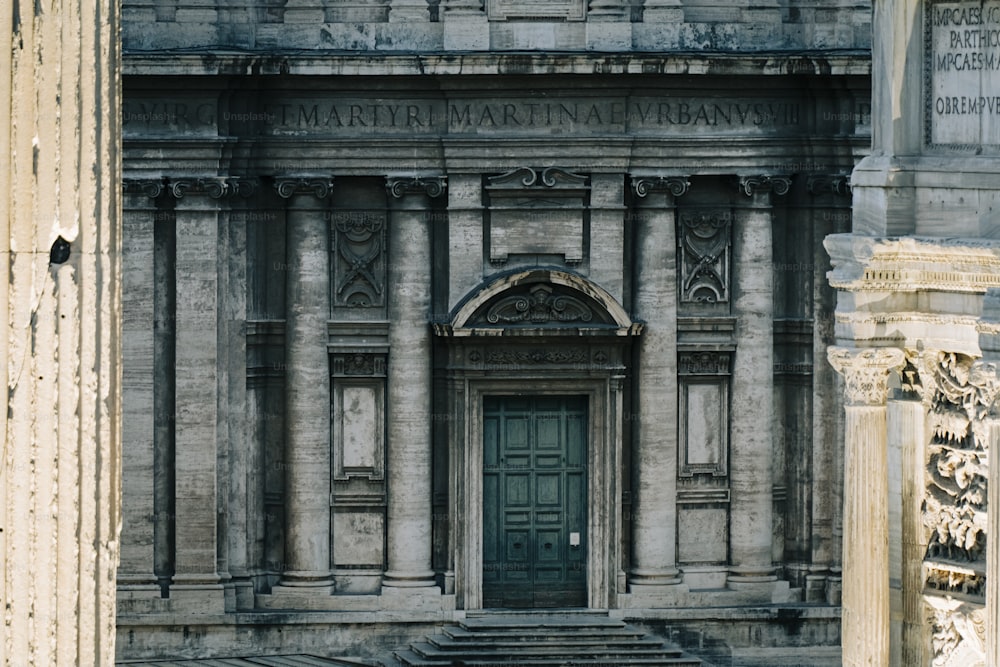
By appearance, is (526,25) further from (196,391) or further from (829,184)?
(196,391)

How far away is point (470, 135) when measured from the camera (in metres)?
35.9

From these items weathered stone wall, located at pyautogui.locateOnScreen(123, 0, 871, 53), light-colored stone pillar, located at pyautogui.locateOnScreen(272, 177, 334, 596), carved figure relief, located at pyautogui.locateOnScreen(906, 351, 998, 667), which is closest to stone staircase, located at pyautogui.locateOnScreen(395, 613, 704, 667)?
light-colored stone pillar, located at pyautogui.locateOnScreen(272, 177, 334, 596)

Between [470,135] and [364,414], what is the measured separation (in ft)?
12.6

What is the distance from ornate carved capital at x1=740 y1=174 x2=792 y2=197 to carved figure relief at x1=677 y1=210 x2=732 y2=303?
439 mm

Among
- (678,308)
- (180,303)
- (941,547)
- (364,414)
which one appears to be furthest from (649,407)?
(941,547)

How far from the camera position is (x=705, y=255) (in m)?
36.5

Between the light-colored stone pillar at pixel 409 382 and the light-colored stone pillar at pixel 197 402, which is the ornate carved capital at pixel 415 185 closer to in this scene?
the light-colored stone pillar at pixel 409 382

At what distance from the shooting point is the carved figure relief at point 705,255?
36406 millimetres

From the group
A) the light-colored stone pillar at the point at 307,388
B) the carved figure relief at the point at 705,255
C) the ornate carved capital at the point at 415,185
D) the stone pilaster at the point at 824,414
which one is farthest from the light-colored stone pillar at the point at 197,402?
the stone pilaster at the point at 824,414

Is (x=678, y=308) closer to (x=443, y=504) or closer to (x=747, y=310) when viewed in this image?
(x=747, y=310)

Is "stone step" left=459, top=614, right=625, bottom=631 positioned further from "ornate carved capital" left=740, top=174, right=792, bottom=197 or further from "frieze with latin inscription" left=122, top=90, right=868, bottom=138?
"frieze with latin inscription" left=122, top=90, right=868, bottom=138

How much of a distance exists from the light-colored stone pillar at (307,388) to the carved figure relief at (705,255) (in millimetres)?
4624

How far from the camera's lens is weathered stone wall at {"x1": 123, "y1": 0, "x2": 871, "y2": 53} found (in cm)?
3581

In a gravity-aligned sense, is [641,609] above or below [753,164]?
below
